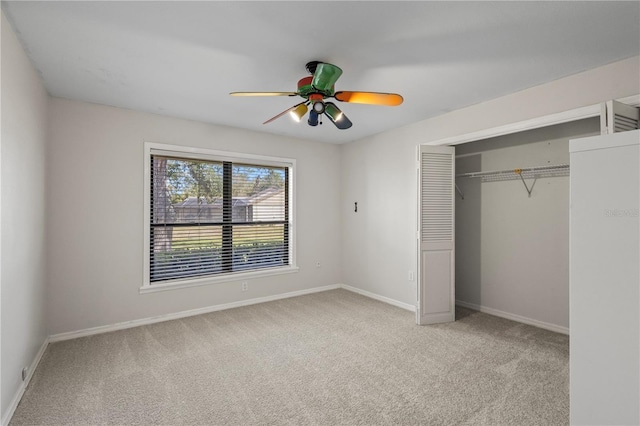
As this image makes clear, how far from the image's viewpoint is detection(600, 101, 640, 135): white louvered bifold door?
2.31 m

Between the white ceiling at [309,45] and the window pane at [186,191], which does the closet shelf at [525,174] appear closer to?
the white ceiling at [309,45]

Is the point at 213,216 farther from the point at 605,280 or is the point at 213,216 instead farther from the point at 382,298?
the point at 605,280

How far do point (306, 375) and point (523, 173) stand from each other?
3400 mm

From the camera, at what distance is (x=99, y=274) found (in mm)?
3553

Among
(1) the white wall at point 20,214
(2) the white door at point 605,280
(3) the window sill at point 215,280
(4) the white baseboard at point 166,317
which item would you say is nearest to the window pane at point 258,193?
(3) the window sill at point 215,280

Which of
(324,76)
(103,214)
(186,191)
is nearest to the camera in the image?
(324,76)

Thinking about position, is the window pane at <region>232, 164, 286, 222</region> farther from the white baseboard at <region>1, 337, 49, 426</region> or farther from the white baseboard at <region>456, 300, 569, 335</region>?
the white baseboard at <region>456, 300, 569, 335</region>

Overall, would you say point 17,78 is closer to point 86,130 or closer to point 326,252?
point 86,130

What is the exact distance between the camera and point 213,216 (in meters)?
4.39

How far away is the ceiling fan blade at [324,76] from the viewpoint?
7.80 ft

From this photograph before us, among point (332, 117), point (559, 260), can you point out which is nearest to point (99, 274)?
point (332, 117)

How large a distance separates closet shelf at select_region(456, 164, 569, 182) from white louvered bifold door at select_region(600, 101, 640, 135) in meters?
1.09

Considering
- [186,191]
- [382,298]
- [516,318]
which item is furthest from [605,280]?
[186,191]

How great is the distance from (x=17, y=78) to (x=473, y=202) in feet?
16.0
